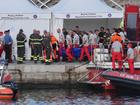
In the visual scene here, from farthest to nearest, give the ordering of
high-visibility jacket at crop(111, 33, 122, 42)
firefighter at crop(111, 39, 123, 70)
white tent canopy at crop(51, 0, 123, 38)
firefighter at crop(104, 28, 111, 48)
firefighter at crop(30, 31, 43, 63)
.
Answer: white tent canopy at crop(51, 0, 123, 38) → firefighter at crop(104, 28, 111, 48) → firefighter at crop(30, 31, 43, 63) → high-visibility jacket at crop(111, 33, 122, 42) → firefighter at crop(111, 39, 123, 70)

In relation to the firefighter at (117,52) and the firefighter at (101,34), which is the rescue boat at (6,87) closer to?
the firefighter at (117,52)

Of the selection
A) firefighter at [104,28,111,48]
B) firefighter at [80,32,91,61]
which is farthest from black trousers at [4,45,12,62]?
firefighter at [104,28,111,48]

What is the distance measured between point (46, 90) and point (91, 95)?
2675mm

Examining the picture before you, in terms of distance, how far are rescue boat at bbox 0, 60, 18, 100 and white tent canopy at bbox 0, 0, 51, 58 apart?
6532 millimetres

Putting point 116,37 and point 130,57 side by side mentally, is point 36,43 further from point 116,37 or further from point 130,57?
point 130,57

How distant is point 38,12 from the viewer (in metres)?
43.9

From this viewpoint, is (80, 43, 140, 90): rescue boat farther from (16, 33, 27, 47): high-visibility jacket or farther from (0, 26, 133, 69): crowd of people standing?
(16, 33, 27, 47): high-visibility jacket

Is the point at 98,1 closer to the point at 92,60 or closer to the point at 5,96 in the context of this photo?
the point at 92,60

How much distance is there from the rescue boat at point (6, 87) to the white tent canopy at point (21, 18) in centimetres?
653

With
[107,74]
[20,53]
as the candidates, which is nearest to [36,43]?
[20,53]

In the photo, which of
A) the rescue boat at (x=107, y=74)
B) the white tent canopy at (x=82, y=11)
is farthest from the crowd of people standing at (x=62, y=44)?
the rescue boat at (x=107, y=74)

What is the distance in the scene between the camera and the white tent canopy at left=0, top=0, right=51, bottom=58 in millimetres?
43656

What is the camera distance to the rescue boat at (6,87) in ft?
119

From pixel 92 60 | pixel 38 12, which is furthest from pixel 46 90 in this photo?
pixel 38 12
